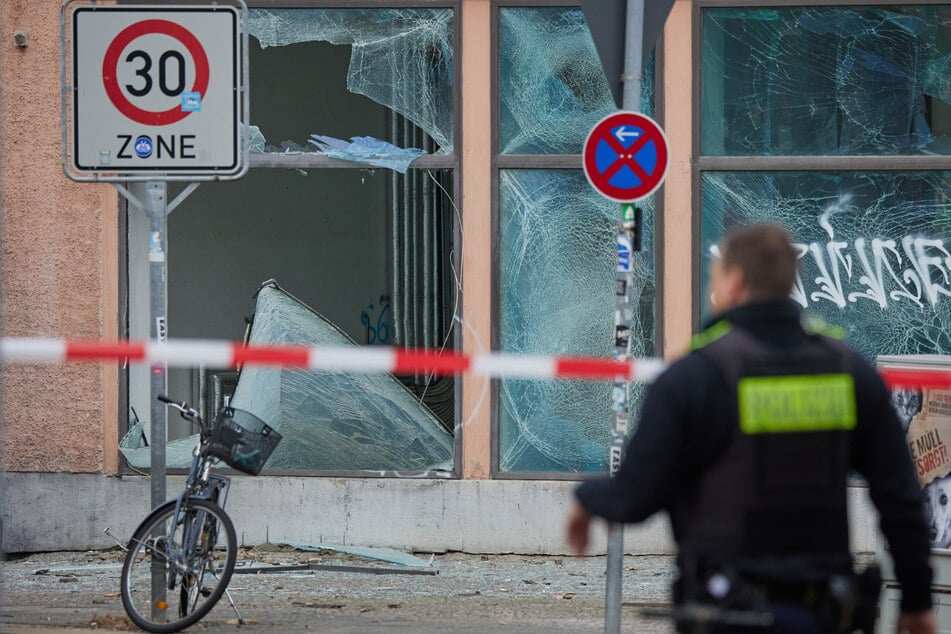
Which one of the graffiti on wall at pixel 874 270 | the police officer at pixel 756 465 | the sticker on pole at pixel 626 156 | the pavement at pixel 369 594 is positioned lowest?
the pavement at pixel 369 594

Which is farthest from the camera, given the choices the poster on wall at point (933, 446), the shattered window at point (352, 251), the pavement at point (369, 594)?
the shattered window at point (352, 251)

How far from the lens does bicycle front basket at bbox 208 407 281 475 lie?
7039mm

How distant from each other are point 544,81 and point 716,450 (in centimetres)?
610

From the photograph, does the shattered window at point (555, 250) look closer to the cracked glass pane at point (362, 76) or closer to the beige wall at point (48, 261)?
the cracked glass pane at point (362, 76)

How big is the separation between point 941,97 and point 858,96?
1.67 feet

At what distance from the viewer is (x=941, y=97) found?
29.5 ft

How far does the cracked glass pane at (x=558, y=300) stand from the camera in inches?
362

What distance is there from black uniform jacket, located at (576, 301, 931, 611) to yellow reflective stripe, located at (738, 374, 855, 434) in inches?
1.8

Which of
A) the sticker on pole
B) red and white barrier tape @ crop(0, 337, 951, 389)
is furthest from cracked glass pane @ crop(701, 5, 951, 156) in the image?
red and white barrier tape @ crop(0, 337, 951, 389)

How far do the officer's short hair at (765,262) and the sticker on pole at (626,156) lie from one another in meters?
2.62

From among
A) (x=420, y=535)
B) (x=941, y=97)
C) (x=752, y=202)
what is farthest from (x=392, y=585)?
(x=941, y=97)

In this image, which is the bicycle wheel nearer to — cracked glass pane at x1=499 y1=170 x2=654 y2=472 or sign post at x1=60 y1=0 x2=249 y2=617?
sign post at x1=60 y1=0 x2=249 y2=617

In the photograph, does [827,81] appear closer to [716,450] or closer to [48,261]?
[48,261]

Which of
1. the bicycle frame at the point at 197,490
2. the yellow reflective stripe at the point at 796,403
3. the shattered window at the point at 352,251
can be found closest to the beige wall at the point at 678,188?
the shattered window at the point at 352,251
